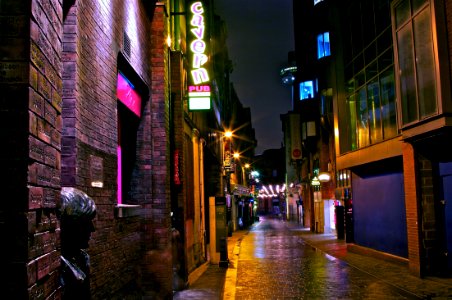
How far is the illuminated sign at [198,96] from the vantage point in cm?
1476

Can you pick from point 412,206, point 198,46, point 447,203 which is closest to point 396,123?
point 412,206

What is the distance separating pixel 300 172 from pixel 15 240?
52756mm

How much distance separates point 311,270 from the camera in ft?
54.5

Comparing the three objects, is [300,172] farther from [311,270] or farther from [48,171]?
[48,171]

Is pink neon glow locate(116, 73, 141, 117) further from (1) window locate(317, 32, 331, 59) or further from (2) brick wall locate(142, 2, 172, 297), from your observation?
(1) window locate(317, 32, 331, 59)

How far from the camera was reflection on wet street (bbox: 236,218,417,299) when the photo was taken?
40.0 ft

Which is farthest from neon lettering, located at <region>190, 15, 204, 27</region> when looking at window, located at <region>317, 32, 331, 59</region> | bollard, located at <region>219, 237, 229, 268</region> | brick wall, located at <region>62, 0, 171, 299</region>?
window, located at <region>317, 32, 331, 59</region>

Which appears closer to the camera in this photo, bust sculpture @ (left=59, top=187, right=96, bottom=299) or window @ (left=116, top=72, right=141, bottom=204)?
bust sculpture @ (left=59, top=187, right=96, bottom=299)

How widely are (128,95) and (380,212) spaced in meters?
13.0

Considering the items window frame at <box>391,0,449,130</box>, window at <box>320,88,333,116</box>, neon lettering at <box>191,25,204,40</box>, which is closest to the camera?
window frame at <box>391,0,449,130</box>

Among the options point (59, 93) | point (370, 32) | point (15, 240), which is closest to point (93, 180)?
point (59, 93)

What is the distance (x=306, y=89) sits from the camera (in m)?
46.4

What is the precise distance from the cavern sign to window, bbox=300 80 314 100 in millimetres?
29743

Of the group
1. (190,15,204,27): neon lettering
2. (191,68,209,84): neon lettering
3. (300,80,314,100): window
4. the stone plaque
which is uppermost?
A: (300,80,314,100): window
